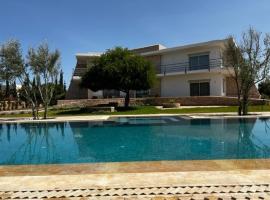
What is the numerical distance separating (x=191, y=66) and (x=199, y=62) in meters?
0.98

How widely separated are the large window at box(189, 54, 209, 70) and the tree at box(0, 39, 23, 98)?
61.3ft

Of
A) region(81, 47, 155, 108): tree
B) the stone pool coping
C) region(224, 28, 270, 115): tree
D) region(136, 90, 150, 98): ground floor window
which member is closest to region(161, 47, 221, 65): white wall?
region(136, 90, 150, 98): ground floor window

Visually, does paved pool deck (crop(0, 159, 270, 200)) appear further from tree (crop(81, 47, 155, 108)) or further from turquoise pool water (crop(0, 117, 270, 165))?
tree (crop(81, 47, 155, 108))

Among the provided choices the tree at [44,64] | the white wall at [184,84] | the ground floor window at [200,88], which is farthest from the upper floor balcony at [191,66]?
the tree at [44,64]

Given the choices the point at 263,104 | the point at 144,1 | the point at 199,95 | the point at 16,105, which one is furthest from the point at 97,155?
the point at 16,105

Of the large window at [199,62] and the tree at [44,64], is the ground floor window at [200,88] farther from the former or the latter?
the tree at [44,64]

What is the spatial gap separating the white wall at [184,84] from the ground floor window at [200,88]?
43 centimetres

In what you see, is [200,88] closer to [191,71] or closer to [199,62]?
[191,71]

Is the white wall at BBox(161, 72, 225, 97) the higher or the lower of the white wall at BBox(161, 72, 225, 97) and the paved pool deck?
the higher

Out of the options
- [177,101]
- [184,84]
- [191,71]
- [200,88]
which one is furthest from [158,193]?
[184,84]

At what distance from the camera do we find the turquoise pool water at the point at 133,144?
8.78 meters

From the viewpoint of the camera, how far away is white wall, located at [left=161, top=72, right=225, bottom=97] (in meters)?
32.0

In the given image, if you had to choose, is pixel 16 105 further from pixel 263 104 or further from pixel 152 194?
pixel 152 194

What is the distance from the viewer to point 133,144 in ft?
36.8
